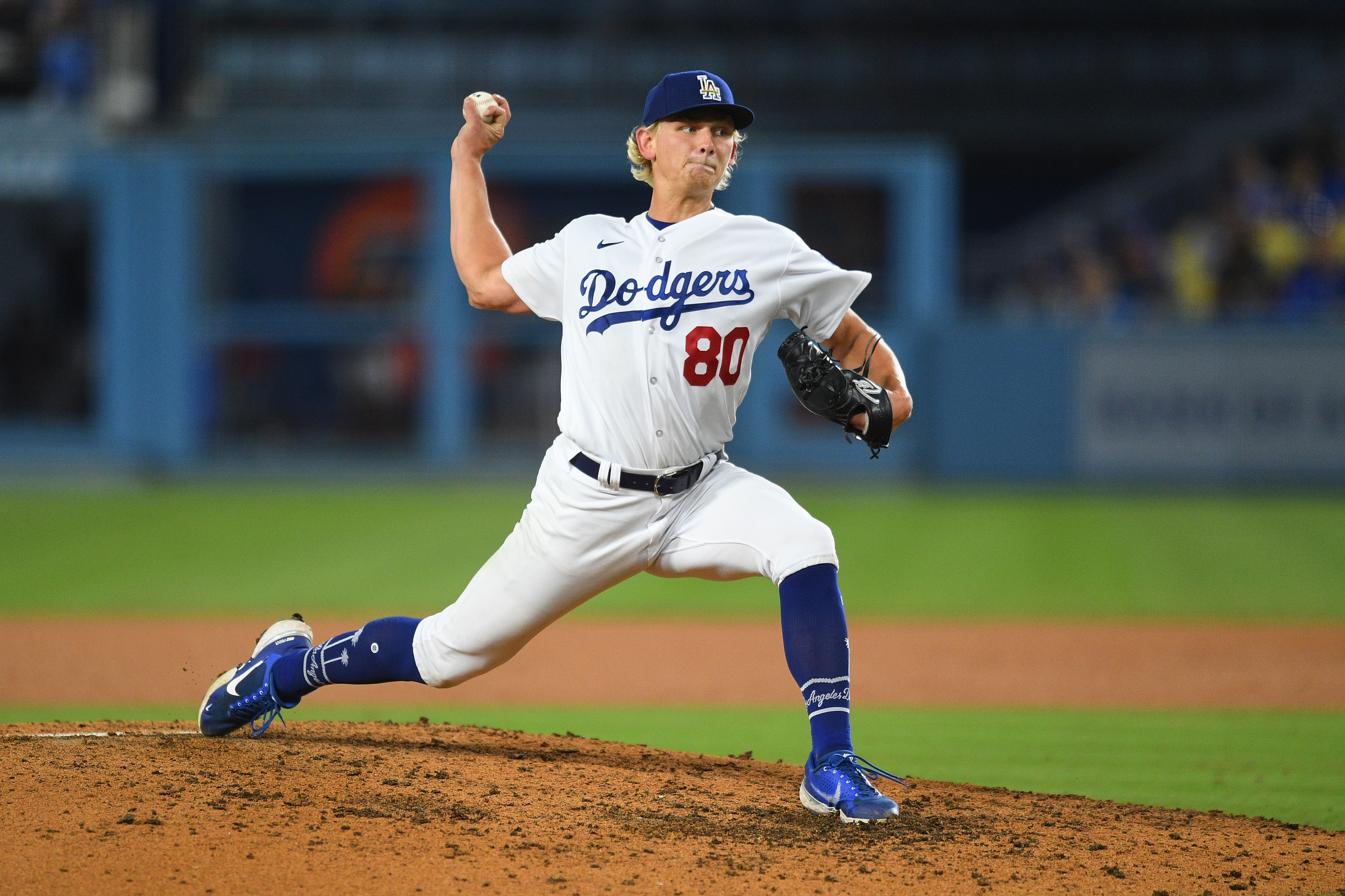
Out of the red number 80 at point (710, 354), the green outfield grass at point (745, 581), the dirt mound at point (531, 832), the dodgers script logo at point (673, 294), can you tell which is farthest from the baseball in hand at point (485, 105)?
the green outfield grass at point (745, 581)

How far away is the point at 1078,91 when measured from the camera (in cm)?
2139

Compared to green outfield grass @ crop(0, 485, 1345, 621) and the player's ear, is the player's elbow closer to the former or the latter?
the player's ear

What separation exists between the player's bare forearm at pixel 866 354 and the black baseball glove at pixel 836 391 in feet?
0.26

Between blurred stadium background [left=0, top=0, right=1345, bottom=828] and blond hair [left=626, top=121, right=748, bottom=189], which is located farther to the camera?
blurred stadium background [left=0, top=0, right=1345, bottom=828]

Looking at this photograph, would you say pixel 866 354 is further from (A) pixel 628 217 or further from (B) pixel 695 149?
(A) pixel 628 217

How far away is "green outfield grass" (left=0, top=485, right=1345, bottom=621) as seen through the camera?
843 centimetres

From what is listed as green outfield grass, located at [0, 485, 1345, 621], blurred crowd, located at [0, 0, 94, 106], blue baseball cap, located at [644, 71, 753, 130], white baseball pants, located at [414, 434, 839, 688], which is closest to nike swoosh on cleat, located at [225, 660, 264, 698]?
white baseball pants, located at [414, 434, 839, 688]

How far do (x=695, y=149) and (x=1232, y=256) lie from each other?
503 inches

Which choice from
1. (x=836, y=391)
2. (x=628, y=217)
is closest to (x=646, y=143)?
(x=836, y=391)

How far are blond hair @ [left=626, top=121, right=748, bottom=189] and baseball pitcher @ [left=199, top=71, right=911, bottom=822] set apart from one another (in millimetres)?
11

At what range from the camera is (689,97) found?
3713mm

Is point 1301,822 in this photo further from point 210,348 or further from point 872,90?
point 872,90

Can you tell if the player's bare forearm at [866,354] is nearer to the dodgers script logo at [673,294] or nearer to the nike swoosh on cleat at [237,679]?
the dodgers script logo at [673,294]

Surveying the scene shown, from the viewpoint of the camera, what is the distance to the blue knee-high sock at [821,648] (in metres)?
3.65
